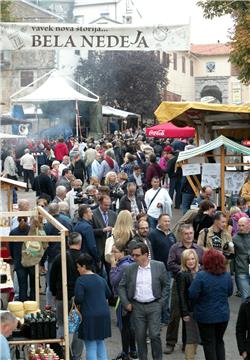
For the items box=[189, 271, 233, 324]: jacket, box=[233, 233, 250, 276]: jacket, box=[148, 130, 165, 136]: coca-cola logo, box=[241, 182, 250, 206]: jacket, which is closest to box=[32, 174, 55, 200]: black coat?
box=[241, 182, 250, 206]: jacket

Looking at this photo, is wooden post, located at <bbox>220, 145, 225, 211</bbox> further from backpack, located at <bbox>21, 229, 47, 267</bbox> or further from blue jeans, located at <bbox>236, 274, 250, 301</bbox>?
backpack, located at <bbox>21, 229, 47, 267</bbox>

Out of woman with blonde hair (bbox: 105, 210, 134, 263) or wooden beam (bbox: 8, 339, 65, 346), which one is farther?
woman with blonde hair (bbox: 105, 210, 134, 263)

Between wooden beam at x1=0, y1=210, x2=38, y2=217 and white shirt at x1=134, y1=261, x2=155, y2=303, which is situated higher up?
wooden beam at x1=0, y1=210, x2=38, y2=217

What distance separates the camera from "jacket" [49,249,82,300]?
9570 millimetres

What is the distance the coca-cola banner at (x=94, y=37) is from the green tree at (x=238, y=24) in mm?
11561

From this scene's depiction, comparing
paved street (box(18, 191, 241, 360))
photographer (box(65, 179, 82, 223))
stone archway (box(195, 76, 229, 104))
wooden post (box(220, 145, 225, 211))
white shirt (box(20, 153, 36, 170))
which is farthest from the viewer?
stone archway (box(195, 76, 229, 104))

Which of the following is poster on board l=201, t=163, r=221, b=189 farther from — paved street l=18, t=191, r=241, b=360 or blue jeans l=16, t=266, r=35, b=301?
blue jeans l=16, t=266, r=35, b=301

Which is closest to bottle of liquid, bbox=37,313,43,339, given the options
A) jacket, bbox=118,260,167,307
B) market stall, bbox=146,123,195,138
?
jacket, bbox=118,260,167,307

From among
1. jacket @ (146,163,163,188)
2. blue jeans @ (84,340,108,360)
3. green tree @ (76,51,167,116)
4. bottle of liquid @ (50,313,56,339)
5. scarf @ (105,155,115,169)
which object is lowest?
blue jeans @ (84,340,108,360)

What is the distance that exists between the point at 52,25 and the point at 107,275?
12.3 ft

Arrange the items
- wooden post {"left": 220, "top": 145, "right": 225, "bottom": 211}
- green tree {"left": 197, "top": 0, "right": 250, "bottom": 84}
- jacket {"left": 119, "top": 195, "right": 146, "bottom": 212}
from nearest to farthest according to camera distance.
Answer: jacket {"left": 119, "top": 195, "right": 146, "bottom": 212}
wooden post {"left": 220, "top": 145, "right": 225, "bottom": 211}
green tree {"left": 197, "top": 0, "right": 250, "bottom": 84}

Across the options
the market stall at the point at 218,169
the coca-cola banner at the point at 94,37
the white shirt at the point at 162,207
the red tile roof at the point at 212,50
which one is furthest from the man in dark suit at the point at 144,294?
the red tile roof at the point at 212,50

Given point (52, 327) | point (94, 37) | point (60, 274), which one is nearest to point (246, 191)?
point (94, 37)

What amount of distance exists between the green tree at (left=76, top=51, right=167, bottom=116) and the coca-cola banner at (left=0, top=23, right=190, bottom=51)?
4045cm
